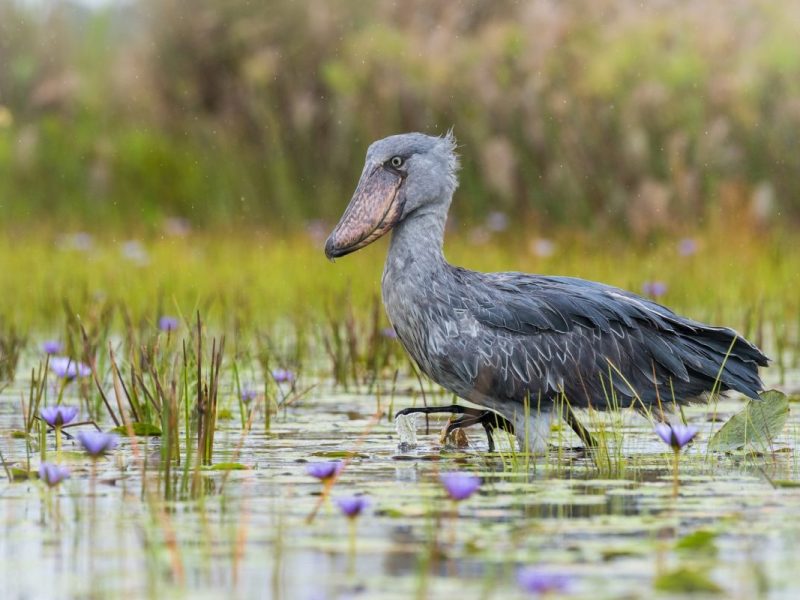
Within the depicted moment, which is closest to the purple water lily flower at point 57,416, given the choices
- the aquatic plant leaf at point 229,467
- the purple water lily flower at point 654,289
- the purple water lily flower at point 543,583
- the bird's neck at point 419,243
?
the aquatic plant leaf at point 229,467

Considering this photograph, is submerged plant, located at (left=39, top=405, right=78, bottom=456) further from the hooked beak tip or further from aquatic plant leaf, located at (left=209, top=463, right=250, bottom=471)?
the hooked beak tip

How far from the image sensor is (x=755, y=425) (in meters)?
5.96

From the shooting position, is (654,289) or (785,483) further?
(654,289)

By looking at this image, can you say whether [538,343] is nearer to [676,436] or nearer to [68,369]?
[676,436]

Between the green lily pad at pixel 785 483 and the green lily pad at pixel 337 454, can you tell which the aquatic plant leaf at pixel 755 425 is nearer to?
the green lily pad at pixel 785 483

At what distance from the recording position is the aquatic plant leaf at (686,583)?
133 inches

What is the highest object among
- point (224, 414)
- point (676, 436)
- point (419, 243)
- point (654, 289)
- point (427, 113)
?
point (427, 113)

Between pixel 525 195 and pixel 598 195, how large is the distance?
77 centimetres

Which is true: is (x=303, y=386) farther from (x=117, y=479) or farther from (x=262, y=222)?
(x=262, y=222)

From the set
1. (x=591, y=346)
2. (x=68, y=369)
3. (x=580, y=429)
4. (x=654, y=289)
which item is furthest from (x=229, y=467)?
(x=654, y=289)

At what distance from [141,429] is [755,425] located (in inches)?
93.1

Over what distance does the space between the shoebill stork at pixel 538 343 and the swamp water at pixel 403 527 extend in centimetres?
33

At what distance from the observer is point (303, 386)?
7840mm

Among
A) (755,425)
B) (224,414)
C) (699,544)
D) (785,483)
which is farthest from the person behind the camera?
(224,414)
